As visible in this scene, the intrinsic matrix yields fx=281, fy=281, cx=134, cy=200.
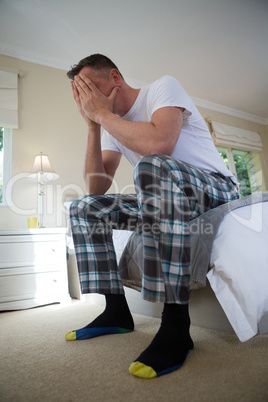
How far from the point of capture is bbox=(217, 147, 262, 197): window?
15.4ft

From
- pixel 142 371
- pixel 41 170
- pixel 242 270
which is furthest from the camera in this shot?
pixel 41 170

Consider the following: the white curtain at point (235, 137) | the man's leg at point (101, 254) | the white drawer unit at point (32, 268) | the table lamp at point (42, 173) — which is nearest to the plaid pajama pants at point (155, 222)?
the man's leg at point (101, 254)

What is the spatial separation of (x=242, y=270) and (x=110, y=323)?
21.5 inches

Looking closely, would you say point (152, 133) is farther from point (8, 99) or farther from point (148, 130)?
point (8, 99)

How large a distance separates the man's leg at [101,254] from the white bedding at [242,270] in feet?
1.18

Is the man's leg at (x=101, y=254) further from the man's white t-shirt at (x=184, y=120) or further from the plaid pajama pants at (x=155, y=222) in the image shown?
the man's white t-shirt at (x=184, y=120)

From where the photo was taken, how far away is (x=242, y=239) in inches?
32.5

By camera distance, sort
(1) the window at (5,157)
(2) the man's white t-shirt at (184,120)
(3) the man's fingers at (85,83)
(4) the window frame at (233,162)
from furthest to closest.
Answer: (4) the window frame at (233,162) < (1) the window at (5,157) < (3) the man's fingers at (85,83) < (2) the man's white t-shirt at (184,120)

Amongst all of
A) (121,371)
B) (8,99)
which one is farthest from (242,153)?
(121,371)

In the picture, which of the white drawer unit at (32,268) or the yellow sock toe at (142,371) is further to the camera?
the white drawer unit at (32,268)

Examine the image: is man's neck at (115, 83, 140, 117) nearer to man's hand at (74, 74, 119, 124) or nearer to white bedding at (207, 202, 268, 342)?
man's hand at (74, 74, 119, 124)

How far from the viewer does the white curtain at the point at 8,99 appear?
2.64m

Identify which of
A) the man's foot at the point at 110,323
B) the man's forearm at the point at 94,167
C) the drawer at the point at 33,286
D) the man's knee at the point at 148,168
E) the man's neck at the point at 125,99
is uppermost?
the man's neck at the point at 125,99

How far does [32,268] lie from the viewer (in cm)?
202
